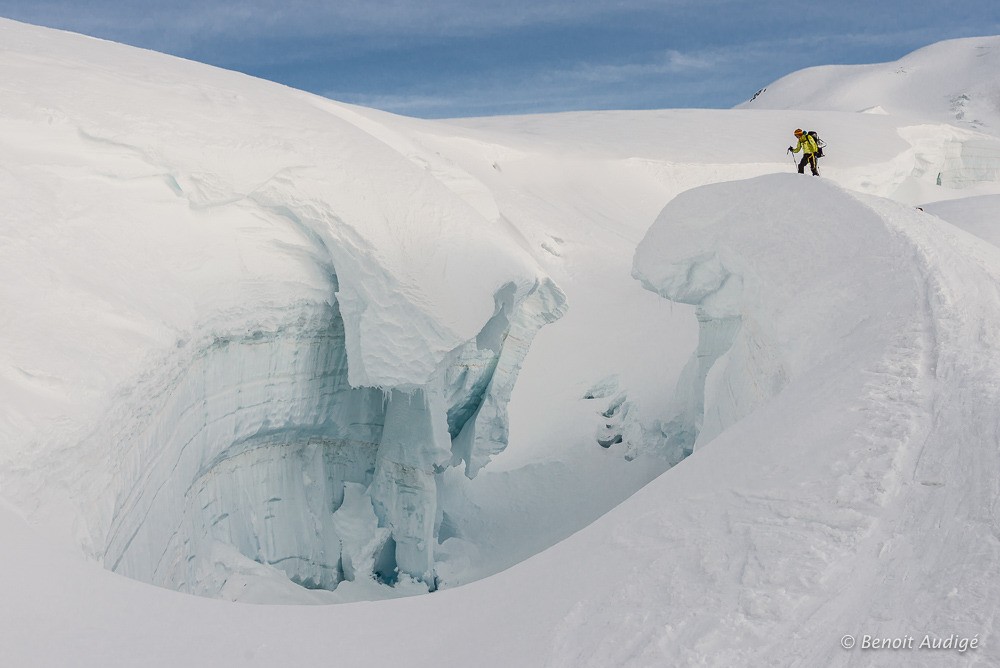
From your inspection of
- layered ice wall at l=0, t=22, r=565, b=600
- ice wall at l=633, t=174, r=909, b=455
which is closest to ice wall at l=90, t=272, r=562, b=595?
layered ice wall at l=0, t=22, r=565, b=600

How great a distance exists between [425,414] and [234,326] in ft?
8.29

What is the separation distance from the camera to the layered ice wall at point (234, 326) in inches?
197

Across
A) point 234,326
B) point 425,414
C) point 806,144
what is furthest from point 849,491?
point 806,144

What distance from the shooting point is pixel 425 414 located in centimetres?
880

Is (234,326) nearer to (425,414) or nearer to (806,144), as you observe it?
(425,414)

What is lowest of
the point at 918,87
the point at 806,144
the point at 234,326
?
the point at 234,326

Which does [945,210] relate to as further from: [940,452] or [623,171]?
[940,452]

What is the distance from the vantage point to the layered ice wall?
5016mm

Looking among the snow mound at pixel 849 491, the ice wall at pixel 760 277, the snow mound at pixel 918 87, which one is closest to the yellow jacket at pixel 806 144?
the ice wall at pixel 760 277

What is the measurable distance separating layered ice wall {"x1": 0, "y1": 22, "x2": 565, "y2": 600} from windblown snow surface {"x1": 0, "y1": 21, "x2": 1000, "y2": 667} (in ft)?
0.11

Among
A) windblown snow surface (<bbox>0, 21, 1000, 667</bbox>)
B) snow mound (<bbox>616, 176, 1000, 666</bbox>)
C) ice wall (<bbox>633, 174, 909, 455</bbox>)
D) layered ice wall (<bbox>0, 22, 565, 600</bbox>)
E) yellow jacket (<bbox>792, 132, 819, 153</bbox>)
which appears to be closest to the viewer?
snow mound (<bbox>616, 176, 1000, 666</bbox>)

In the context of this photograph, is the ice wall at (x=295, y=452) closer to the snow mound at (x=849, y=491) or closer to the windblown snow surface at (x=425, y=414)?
the windblown snow surface at (x=425, y=414)

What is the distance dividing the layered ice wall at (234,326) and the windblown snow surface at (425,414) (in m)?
0.03

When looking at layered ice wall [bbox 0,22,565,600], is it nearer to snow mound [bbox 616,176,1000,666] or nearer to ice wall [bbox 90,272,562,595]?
ice wall [bbox 90,272,562,595]
